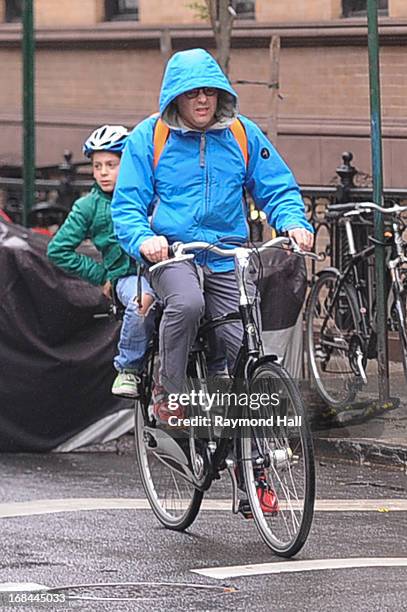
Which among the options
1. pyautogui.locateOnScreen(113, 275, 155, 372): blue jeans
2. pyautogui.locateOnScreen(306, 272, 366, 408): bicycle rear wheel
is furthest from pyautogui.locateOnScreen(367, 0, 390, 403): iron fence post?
pyautogui.locateOnScreen(113, 275, 155, 372): blue jeans

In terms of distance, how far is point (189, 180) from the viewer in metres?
6.86

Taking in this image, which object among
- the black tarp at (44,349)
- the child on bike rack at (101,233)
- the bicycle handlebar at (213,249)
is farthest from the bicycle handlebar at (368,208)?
the bicycle handlebar at (213,249)

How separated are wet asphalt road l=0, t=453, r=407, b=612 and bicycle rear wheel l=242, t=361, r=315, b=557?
14 cm

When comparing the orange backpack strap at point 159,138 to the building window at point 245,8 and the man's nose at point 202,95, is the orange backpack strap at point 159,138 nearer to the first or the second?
the man's nose at point 202,95

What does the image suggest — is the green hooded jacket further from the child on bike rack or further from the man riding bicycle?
the man riding bicycle

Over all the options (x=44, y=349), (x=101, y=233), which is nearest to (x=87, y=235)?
(x=101, y=233)

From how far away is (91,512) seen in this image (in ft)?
24.8

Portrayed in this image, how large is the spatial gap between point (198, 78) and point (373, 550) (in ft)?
6.44

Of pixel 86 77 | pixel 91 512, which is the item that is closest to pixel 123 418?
pixel 91 512

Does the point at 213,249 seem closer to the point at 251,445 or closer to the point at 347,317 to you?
the point at 251,445

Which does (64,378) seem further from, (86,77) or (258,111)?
(86,77)

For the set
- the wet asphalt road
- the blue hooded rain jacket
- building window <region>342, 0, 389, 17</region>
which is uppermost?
building window <region>342, 0, 389, 17</region>

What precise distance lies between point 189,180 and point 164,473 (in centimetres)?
142

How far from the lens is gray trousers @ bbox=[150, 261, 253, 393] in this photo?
669cm
